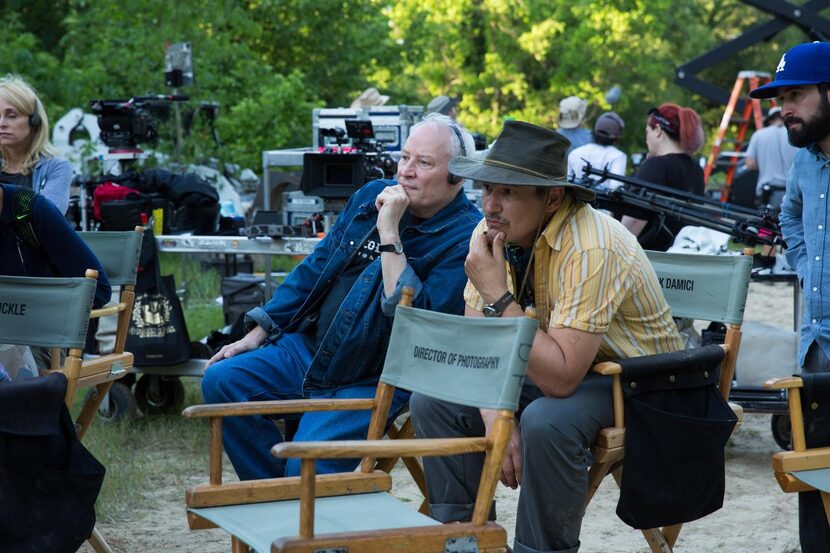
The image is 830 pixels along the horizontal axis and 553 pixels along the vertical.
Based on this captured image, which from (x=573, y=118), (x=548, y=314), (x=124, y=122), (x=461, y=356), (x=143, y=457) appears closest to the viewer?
(x=461, y=356)

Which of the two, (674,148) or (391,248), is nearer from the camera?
(391,248)

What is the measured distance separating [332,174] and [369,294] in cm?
200

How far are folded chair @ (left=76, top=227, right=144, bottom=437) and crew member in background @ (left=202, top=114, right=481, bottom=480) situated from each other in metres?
0.41

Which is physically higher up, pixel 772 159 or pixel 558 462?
pixel 772 159

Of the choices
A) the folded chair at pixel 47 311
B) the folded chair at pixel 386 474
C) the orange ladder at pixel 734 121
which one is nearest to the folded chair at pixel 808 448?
the folded chair at pixel 386 474

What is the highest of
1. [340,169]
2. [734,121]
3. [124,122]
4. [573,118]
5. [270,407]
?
[734,121]

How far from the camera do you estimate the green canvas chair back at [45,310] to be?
3598mm

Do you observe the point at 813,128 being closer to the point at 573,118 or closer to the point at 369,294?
the point at 369,294

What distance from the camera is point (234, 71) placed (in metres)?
15.7

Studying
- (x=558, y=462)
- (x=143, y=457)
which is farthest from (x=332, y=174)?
(x=558, y=462)

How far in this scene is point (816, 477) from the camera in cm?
317

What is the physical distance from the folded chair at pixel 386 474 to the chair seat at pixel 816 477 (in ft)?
2.98

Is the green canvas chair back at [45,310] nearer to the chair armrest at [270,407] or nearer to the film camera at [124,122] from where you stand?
the chair armrest at [270,407]

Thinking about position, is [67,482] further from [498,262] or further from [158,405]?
[158,405]
